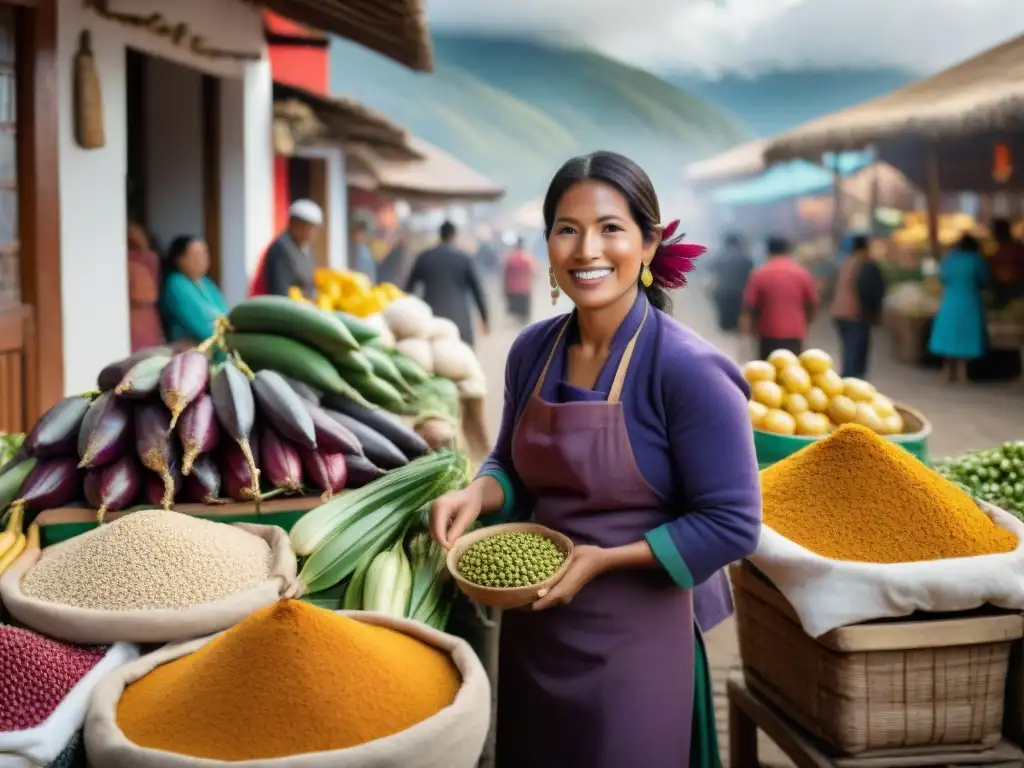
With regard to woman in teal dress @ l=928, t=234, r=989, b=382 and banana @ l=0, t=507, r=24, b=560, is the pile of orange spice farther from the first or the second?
woman in teal dress @ l=928, t=234, r=989, b=382

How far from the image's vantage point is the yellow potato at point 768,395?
122 inches

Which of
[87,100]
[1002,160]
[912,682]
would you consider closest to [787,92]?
[1002,160]

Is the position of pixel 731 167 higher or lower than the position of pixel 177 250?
higher

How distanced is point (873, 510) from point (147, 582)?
1.37 m

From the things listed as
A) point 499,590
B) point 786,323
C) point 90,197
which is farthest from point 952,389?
point 499,590

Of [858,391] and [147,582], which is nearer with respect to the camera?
[147,582]

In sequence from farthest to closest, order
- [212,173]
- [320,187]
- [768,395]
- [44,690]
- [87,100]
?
[320,187], [212,173], [87,100], [768,395], [44,690]

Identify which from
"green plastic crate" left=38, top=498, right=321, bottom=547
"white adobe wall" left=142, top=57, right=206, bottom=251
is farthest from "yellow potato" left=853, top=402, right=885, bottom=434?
"white adobe wall" left=142, top=57, right=206, bottom=251

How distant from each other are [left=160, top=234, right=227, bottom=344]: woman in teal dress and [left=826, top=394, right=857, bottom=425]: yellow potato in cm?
327

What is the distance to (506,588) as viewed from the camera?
4.89ft

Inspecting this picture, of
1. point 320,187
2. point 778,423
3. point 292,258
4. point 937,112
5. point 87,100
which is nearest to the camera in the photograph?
point 778,423

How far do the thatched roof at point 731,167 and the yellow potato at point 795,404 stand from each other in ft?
52.1

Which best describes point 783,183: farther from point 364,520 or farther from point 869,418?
point 364,520

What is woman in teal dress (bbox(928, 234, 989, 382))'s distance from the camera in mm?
10156
